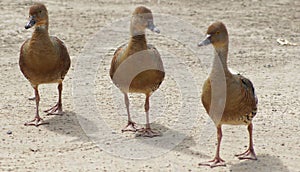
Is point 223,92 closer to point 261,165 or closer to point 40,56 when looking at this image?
point 261,165

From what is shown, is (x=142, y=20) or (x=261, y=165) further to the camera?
(x=142, y=20)

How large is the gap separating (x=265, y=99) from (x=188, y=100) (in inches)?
44.0

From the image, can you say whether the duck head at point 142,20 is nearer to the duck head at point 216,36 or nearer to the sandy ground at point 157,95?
the duck head at point 216,36

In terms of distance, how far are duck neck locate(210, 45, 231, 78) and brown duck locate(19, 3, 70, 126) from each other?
2.34 m

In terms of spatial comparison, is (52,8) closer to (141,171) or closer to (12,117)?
(12,117)

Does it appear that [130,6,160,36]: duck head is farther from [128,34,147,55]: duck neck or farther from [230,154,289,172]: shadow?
[230,154,289,172]: shadow

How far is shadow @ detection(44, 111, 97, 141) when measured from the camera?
7.85 meters

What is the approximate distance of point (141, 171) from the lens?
672cm

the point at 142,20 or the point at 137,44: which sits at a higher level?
the point at 142,20

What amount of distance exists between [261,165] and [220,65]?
47.5 inches

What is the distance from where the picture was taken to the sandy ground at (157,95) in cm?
711

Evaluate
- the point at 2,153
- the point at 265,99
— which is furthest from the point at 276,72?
the point at 2,153

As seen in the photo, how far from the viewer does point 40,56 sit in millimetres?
7977

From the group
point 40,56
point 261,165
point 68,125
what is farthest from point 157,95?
point 261,165
